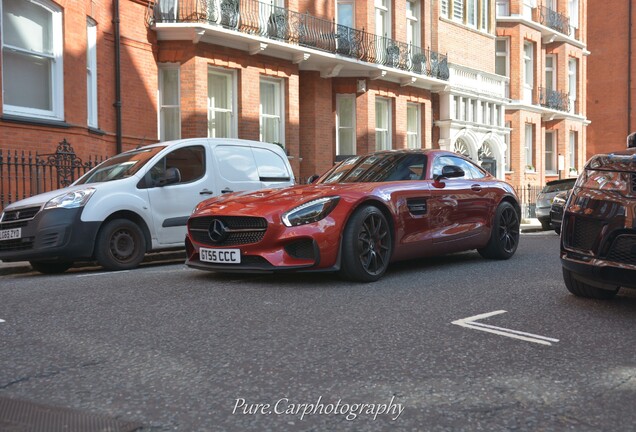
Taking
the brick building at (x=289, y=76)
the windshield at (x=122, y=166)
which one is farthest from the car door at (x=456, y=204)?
the brick building at (x=289, y=76)

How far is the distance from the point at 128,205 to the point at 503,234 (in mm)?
4777

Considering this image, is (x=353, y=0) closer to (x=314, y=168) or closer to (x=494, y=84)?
(x=314, y=168)

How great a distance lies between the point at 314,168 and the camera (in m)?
21.0

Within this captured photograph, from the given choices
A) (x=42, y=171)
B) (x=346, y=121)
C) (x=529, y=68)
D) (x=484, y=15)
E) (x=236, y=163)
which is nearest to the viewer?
Result: (x=236, y=163)

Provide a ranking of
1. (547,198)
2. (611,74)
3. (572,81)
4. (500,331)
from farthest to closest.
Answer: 1. (611,74)
2. (572,81)
3. (547,198)
4. (500,331)

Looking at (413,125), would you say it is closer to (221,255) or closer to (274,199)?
(274,199)

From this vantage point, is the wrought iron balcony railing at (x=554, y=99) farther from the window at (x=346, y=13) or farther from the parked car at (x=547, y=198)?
the parked car at (x=547, y=198)

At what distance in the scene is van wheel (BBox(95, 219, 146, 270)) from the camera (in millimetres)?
8367

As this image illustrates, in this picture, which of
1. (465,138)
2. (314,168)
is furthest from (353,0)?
(465,138)

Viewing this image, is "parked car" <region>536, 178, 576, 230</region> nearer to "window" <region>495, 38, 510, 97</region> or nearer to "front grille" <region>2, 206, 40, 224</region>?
"window" <region>495, 38, 510, 97</region>

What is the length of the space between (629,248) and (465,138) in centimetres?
2325

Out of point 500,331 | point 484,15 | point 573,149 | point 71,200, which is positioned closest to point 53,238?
point 71,200

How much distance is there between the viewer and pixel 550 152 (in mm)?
35281

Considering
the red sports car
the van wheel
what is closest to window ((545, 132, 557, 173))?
the red sports car
